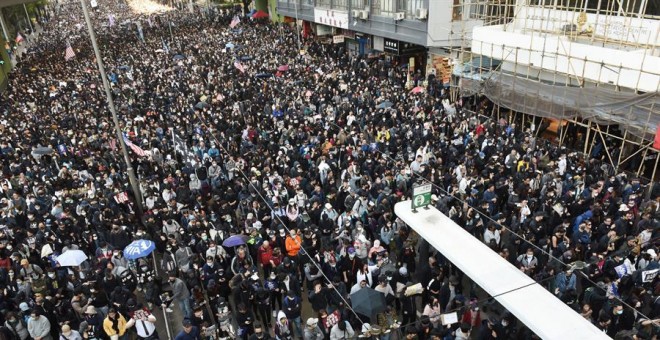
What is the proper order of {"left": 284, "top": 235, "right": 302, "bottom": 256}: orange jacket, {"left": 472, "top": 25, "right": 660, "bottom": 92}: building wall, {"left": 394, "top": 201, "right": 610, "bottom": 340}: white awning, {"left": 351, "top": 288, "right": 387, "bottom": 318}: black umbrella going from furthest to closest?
{"left": 472, "top": 25, "right": 660, "bottom": 92}: building wall → {"left": 284, "top": 235, "right": 302, "bottom": 256}: orange jacket → {"left": 351, "top": 288, "right": 387, "bottom": 318}: black umbrella → {"left": 394, "top": 201, "right": 610, "bottom": 340}: white awning

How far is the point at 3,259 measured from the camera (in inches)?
398

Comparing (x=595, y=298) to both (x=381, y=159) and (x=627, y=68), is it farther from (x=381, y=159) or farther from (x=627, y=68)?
(x=627, y=68)

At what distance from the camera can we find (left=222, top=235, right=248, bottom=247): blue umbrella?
9.44 m

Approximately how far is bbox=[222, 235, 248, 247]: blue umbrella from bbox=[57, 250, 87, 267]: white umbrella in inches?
111

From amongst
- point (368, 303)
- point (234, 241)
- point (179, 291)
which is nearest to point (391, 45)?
point (234, 241)

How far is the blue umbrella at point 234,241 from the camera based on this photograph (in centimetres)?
944

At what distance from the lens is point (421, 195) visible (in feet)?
29.3

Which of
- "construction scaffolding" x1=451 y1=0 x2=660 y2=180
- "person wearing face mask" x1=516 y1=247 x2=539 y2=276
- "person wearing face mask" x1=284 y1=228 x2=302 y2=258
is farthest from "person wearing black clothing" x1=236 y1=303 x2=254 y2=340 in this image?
"construction scaffolding" x1=451 y1=0 x2=660 y2=180

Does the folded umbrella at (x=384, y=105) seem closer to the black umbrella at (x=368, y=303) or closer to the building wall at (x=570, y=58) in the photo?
the building wall at (x=570, y=58)

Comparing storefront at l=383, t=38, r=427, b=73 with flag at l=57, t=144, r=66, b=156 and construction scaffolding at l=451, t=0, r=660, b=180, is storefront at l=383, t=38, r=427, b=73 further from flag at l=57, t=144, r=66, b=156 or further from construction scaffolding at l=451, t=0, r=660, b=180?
flag at l=57, t=144, r=66, b=156

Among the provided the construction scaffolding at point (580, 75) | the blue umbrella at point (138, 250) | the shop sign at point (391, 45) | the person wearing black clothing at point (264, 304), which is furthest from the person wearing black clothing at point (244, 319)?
the shop sign at point (391, 45)

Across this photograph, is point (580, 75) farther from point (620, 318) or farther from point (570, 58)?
point (620, 318)

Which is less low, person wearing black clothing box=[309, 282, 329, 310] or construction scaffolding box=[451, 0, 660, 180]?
construction scaffolding box=[451, 0, 660, 180]

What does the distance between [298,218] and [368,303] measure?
369 centimetres
